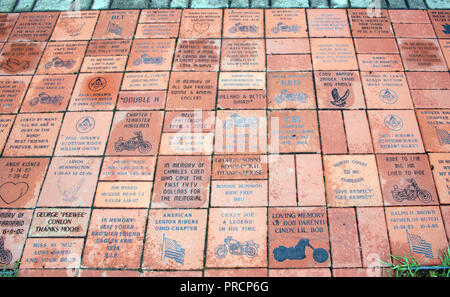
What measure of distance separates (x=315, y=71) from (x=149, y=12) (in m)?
3.15

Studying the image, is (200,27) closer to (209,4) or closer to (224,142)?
(209,4)

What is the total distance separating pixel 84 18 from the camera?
5043mm

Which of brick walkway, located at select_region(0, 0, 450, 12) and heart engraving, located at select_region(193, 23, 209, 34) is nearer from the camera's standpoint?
heart engraving, located at select_region(193, 23, 209, 34)

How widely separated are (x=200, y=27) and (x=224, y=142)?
229 cm

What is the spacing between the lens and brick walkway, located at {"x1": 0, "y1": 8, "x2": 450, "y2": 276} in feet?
10.9

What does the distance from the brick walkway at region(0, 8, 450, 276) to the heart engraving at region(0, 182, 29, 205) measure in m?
0.01

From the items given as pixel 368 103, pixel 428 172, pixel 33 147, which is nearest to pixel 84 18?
pixel 33 147

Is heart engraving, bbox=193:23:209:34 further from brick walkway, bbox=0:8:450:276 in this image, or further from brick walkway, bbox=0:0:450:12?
brick walkway, bbox=0:0:450:12

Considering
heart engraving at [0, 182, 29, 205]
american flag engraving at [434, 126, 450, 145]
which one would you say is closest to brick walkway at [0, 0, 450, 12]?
american flag engraving at [434, 126, 450, 145]

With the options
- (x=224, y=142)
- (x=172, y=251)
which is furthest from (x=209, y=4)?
(x=172, y=251)

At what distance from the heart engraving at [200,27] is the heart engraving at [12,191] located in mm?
3521

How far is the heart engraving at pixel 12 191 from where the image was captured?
3.63 metres
